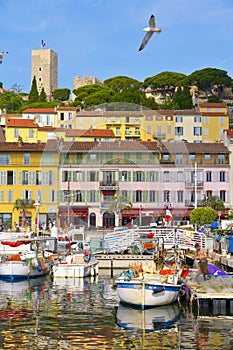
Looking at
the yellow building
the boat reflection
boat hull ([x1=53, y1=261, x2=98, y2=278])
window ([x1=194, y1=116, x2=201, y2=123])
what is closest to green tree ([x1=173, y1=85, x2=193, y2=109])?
window ([x1=194, y1=116, x2=201, y2=123])

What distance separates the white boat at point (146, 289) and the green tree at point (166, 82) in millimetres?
94640

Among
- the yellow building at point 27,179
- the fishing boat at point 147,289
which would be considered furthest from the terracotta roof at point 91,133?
the fishing boat at point 147,289

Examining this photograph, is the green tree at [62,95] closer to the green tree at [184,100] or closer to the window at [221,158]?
the green tree at [184,100]

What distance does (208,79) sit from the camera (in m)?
113

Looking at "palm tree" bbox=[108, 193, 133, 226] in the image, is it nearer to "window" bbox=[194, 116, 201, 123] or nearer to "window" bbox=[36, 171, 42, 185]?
"window" bbox=[36, 171, 42, 185]

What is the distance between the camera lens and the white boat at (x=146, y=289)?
71.4ft

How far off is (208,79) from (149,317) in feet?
311

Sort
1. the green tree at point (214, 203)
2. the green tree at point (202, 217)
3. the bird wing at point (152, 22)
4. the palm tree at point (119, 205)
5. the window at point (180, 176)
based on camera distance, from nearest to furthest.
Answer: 1. the bird wing at point (152, 22)
2. the green tree at point (202, 217)
3. the green tree at point (214, 203)
4. the palm tree at point (119, 205)
5. the window at point (180, 176)

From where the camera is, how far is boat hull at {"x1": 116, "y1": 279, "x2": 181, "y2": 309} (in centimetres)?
2173

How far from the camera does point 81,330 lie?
18.7 metres

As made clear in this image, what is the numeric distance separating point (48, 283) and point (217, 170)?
3572 cm

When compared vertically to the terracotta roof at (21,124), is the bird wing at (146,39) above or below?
below

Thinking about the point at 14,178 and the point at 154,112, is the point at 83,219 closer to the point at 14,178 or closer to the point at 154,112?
the point at 14,178

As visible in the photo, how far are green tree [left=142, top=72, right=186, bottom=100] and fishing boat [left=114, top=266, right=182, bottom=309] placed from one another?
94.6 m
